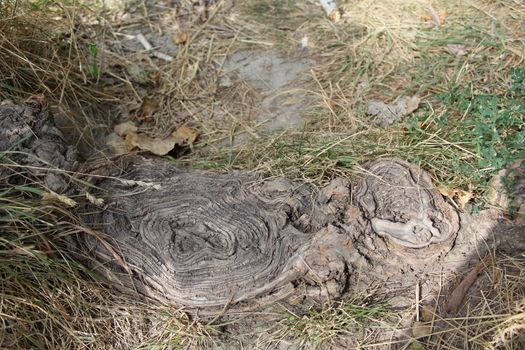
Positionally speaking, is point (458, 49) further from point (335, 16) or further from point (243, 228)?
point (243, 228)

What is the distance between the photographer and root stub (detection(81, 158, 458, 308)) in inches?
89.4

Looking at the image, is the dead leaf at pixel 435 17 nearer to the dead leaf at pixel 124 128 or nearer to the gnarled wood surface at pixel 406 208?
the gnarled wood surface at pixel 406 208

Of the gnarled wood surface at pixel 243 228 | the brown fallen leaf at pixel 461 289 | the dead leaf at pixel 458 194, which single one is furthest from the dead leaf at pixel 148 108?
the brown fallen leaf at pixel 461 289

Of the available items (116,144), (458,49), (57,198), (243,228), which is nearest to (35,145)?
(57,198)

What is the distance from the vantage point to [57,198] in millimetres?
2236

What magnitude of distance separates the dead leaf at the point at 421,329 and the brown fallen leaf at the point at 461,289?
0.37 feet

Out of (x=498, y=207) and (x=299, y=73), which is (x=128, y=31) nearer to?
(x=299, y=73)

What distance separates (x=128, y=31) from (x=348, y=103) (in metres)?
1.67

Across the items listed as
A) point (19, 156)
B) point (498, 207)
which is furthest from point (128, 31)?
point (498, 207)

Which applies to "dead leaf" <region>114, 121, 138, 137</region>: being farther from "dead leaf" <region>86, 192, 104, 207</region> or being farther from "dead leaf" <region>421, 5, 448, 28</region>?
"dead leaf" <region>421, 5, 448, 28</region>

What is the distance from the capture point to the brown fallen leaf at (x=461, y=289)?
2.22 meters

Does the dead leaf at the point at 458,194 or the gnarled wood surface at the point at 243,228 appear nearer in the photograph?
the gnarled wood surface at the point at 243,228

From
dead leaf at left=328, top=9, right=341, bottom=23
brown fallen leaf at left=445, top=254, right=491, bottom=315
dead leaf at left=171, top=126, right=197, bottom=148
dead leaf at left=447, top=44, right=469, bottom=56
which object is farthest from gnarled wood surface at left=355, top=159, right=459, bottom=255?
dead leaf at left=328, top=9, right=341, bottom=23

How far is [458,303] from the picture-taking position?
7.27 ft
